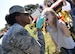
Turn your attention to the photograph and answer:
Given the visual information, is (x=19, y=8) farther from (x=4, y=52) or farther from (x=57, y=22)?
(x=57, y=22)

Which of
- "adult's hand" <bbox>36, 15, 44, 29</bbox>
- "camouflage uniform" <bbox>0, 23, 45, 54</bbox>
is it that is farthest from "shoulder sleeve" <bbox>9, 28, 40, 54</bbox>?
"adult's hand" <bbox>36, 15, 44, 29</bbox>

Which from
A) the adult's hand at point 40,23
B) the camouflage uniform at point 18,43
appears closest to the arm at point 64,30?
the adult's hand at point 40,23

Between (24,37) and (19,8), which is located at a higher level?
(19,8)

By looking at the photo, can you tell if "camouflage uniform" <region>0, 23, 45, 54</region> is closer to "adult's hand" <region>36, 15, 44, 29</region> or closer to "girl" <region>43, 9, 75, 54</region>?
"adult's hand" <region>36, 15, 44, 29</region>

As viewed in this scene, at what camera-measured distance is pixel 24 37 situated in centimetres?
350

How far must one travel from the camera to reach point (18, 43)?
3.51 metres

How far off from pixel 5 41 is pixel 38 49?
439 millimetres

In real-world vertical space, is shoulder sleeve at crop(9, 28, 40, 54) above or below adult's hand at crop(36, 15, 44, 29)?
below

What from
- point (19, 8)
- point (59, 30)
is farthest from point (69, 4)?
point (19, 8)

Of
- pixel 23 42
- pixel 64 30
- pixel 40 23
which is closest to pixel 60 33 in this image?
pixel 64 30

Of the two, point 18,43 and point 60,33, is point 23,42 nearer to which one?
point 18,43

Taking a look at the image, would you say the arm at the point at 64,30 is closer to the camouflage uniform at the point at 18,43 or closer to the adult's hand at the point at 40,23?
the adult's hand at the point at 40,23

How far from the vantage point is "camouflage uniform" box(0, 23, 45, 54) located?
3506 mm

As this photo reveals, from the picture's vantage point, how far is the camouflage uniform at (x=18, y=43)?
11.5ft
